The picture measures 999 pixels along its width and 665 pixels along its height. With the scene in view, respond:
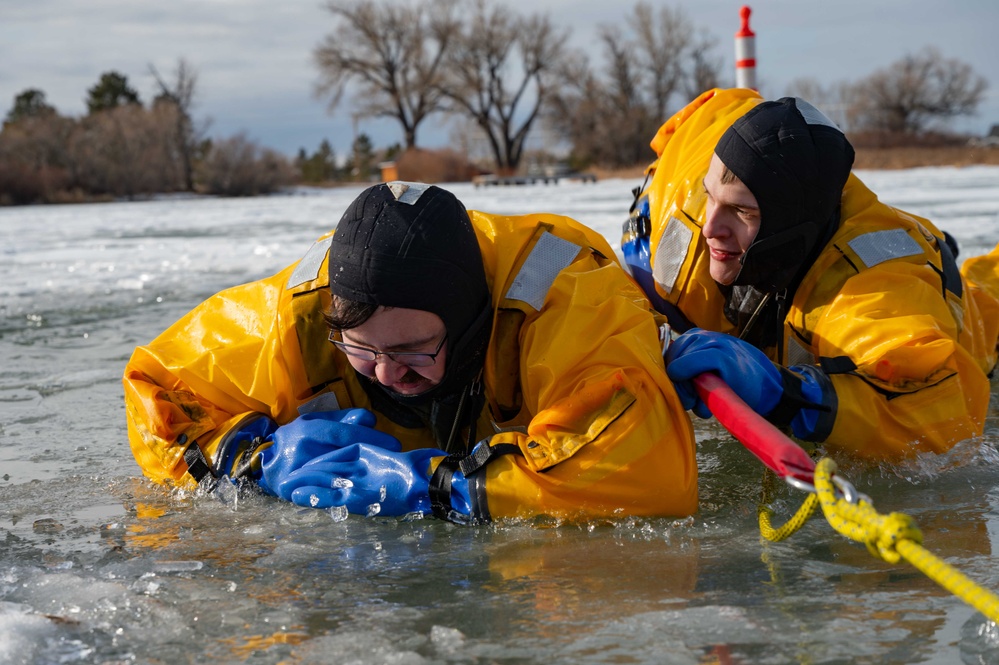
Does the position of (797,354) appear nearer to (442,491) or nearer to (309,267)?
(442,491)

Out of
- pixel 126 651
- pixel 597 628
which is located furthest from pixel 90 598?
pixel 597 628

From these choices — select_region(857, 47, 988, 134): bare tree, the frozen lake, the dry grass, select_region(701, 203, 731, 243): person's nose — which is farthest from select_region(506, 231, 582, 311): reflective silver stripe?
select_region(857, 47, 988, 134): bare tree

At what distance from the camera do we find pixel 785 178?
317cm

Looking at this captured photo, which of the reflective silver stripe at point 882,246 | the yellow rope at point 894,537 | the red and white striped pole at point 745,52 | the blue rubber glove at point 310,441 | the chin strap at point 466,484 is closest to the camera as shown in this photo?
the yellow rope at point 894,537

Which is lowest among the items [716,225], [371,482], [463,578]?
[463,578]

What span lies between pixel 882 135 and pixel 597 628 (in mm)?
42267

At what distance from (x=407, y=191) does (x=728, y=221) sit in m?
1.18

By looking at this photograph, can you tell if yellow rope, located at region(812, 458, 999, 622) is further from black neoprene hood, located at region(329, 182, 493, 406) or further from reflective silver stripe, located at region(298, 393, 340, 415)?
reflective silver stripe, located at region(298, 393, 340, 415)

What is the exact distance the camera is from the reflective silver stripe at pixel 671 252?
372cm

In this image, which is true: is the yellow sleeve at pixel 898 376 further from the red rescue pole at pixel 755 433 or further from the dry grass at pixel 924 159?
the dry grass at pixel 924 159

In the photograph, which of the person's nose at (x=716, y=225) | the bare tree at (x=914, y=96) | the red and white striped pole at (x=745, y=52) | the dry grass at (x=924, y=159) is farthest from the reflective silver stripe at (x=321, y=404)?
the bare tree at (x=914, y=96)

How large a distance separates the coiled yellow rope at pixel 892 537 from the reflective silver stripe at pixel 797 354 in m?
1.27

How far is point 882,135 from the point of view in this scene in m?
40.9

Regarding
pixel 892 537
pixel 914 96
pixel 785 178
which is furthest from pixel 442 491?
pixel 914 96
